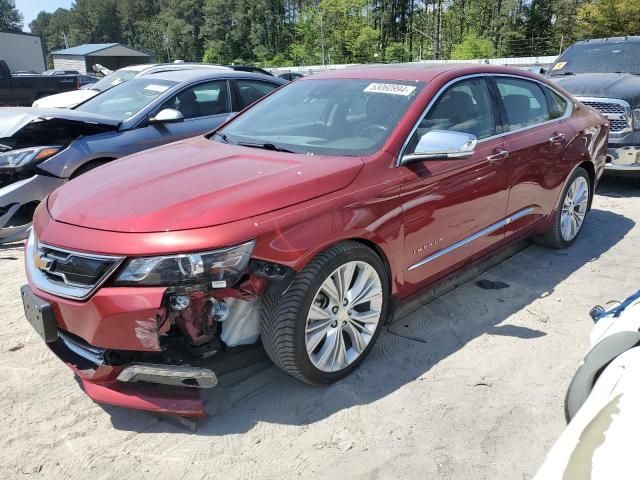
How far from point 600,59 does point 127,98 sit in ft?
23.1

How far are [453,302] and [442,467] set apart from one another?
66.5 inches

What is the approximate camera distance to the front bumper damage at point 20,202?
5008mm

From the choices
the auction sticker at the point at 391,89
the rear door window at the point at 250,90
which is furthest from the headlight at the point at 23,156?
the auction sticker at the point at 391,89

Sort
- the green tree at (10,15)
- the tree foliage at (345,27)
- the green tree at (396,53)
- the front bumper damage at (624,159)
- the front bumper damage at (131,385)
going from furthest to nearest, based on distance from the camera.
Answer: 1. the green tree at (10,15)
2. the green tree at (396,53)
3. the tree foliage at (345,27)
4. the front bumper damage at (624,159)
5. the front bumper damage at (131,385)

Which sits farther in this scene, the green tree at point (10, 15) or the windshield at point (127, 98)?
the green tree at point (10, 15)

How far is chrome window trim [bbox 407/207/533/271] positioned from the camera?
3.34 meters

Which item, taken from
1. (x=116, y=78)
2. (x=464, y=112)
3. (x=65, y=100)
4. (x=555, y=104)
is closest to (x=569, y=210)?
(x=555, y=104)

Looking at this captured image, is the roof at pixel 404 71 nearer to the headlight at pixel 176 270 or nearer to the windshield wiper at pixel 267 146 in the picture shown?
the windshield wiper at pixel 267 146

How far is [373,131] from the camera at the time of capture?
10.7 ft

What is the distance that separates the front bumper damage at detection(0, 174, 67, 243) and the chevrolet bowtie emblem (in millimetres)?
2659

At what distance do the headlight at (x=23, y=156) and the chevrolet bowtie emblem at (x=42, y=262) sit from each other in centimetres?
285

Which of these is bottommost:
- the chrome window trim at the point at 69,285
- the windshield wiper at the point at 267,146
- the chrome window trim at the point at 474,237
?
the chrome window trim at the point at 474,237

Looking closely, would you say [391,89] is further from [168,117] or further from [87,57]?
[87,57]

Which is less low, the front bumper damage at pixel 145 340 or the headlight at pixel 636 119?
the headlight at pixel 636 119
